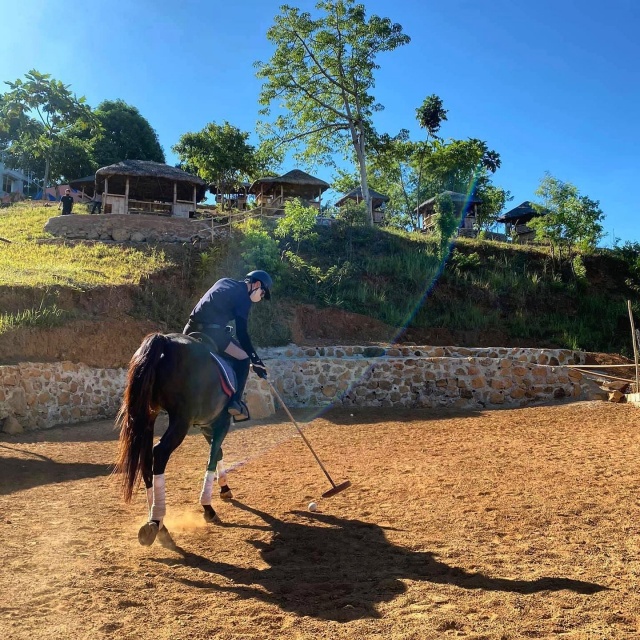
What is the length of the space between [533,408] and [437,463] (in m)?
5.50

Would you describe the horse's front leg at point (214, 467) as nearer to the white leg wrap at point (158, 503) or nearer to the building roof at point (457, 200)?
the white leg wrap at point (158, 503)

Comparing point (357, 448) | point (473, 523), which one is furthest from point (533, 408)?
point (473, 523)

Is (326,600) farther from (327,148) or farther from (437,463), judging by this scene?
(327,148)

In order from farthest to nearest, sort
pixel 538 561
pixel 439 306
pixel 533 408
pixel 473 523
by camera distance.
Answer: pixel 439 306 < pixel 533 408 < pixel 473 523 < pixel 538 561

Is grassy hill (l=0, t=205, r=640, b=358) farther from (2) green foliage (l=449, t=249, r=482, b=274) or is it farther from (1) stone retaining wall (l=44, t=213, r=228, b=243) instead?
(1) stone retaining wall (l=44, t=213, r=228, b=243)

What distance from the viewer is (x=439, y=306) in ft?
73.9

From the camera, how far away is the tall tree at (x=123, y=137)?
47.3m

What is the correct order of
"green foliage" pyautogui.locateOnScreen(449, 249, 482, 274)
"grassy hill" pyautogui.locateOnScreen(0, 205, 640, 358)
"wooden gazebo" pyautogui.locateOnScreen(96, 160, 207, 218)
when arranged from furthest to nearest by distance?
"wooden gazebo" pyautogui.locateOnScreen(96, 160, 207, 218), "green foliage" pyautogui.locateOnScreen(449, 249, 482, 274), "grassy hill" pyautogui.locateOnScreen(0, 205, 640, 358)

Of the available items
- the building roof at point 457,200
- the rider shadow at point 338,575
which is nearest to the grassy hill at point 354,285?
the rider shadow at point 338,575

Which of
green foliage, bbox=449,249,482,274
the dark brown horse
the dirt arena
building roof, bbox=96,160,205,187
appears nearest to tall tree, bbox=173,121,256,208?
building roof, bbox=96,160,205,187

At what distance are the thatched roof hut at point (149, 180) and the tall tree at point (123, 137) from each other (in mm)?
16118

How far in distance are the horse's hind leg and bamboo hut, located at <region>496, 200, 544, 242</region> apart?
37205 mm

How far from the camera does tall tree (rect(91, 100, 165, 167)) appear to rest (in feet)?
155

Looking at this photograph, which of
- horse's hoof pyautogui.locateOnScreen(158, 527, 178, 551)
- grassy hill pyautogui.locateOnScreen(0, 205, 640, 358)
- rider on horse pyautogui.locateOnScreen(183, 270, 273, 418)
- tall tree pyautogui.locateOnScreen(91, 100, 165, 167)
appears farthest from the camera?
tall tree pyautogui.locateOnScreen(91, 100, 165, 167)
